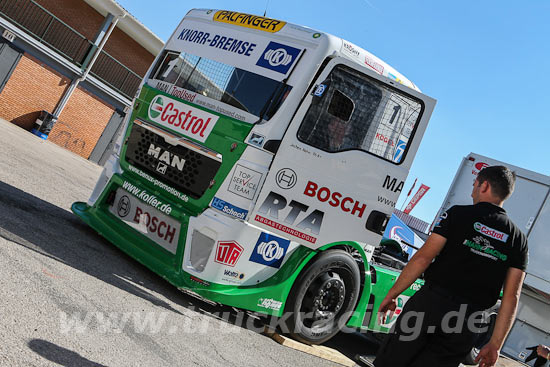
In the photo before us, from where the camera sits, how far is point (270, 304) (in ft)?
17.8

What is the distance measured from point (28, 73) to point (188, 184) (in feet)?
62.0

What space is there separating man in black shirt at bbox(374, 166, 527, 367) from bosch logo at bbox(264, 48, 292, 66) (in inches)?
106

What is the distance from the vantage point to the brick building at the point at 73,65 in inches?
826

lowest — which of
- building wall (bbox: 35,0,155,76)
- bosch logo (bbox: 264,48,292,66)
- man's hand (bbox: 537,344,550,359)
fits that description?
man's hand (bbox: 537,344,550,359)

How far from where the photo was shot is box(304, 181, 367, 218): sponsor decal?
539cm

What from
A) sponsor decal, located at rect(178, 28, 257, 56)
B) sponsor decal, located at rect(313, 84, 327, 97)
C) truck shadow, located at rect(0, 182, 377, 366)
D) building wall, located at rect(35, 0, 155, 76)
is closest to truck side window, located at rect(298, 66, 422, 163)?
sponsor decal, located at rect(313, 84, 327, 97)

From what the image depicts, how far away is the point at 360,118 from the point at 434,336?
2.86 m

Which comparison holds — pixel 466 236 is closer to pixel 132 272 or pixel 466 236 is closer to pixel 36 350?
pixel 36 350

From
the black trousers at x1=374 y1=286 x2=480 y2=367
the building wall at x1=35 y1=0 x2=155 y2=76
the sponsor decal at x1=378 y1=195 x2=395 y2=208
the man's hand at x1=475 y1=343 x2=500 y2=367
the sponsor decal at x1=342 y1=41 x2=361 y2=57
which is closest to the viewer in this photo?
the black trousers at x1=374 y1=286 x2=480 y2=367

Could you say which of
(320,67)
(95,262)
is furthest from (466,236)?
(95,262)

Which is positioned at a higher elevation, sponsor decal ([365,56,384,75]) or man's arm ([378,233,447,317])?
sponsor decal ([365,56,384,75])

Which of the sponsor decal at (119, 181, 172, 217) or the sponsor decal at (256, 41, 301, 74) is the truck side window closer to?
the sponsor decal at (256, 41, 301, 74)

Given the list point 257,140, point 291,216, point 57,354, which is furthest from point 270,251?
point 57,354

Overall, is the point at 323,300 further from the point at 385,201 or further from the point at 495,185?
the point at 495,185
